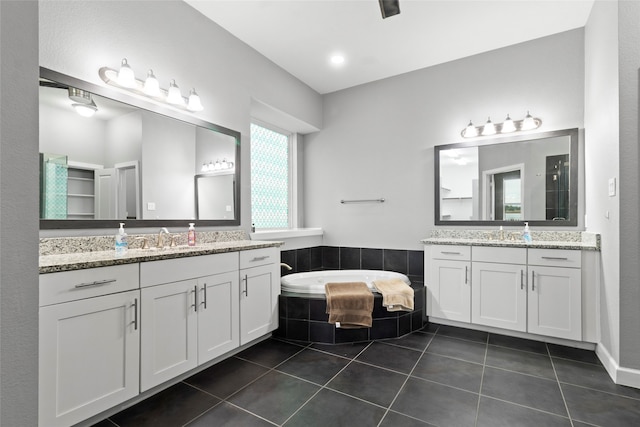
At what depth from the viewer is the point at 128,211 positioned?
6.99 ft

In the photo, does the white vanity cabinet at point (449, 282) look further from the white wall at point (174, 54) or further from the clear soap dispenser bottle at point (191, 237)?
the clear soap dispenser bottle at point (191, 237)

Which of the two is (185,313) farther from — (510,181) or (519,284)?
(510,181)

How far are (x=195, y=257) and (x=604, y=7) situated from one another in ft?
11.3

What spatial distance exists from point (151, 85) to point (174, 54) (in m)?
0.45

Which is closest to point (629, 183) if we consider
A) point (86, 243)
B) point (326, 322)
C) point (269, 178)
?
point (326, 322)

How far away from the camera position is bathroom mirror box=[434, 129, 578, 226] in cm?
290

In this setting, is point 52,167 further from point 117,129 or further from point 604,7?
point 604,7

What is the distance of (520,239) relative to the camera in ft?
9.84

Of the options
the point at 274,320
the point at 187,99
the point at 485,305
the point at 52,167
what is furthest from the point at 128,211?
the point at 485,305

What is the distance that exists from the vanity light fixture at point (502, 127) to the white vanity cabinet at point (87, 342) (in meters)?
3.29

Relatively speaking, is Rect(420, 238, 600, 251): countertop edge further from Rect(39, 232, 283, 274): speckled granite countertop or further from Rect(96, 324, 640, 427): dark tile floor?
Rect(39, 232, 283, 274): speckled granite countertop

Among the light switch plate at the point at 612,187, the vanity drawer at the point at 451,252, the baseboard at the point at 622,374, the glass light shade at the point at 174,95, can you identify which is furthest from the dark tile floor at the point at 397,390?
the glass light shade at the point at 174,95

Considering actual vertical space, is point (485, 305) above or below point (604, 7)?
below

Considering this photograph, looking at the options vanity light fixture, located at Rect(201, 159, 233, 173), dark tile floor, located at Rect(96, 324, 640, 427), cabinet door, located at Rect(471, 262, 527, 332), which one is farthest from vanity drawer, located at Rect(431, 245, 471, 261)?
vanity light fixture, located at Rect(201, 159, 233, 173)
